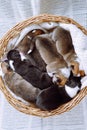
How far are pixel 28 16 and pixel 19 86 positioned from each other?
0.56ft

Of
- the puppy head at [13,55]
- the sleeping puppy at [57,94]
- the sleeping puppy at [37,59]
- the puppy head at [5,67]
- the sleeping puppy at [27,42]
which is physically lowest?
the sleeping puppy at [57,94]

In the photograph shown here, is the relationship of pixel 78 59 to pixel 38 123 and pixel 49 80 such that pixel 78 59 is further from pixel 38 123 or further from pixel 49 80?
pixel 38 123

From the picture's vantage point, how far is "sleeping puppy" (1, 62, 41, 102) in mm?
604

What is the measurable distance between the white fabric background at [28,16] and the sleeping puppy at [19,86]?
0.07 m

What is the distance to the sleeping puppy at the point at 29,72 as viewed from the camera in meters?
0.59

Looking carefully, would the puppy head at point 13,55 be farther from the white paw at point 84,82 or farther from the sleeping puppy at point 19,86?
the white paw at point 84,82

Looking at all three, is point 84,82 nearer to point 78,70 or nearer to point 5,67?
point 78,70

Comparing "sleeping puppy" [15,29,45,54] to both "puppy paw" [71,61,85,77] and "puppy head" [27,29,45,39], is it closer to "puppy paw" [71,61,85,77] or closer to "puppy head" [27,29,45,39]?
"puppy head" [27,29,45,39]

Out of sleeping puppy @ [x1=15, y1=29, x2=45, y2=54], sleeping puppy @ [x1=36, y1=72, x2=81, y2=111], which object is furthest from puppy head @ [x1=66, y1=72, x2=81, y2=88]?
sleeping puppy @ [x1=15, y1=29, x2=45, y2=54]

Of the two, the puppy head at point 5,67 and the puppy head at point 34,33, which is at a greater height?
the puppy head at point 34,33

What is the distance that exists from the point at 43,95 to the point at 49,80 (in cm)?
3

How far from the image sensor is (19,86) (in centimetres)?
61

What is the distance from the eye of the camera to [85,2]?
2.12ft

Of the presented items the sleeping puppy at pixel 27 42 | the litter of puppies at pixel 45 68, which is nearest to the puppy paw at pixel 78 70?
the litter of puppies at pixel 45 68
